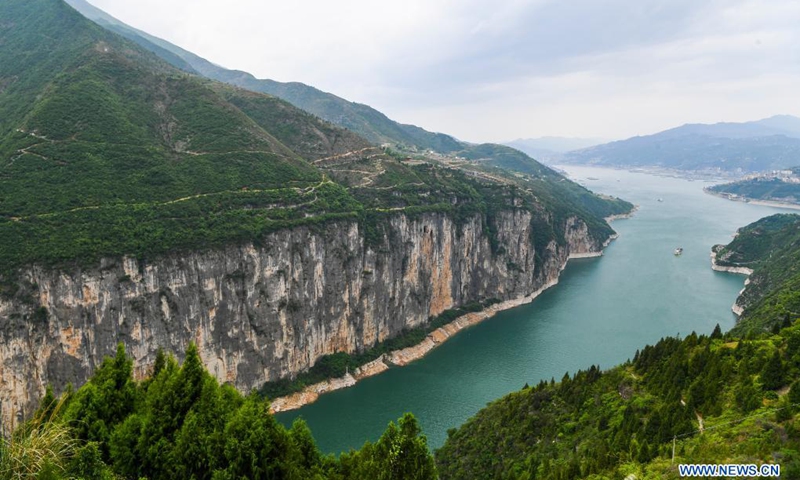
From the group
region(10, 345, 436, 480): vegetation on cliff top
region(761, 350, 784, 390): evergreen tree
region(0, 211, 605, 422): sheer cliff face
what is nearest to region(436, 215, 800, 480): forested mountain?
region(761, 350, 784, 390): evergreen tree

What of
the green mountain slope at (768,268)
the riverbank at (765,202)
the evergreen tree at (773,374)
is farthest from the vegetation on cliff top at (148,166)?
the riverbank at (765,202)

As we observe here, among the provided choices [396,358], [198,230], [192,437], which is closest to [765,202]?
[396,358]

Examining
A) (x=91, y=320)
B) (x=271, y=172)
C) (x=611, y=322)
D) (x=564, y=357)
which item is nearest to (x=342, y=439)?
(x=91, y=320)

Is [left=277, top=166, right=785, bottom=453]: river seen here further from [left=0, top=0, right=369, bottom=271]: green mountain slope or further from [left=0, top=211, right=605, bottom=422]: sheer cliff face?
[left=0, top=0, right=369, bottom=271]: green mountain slope

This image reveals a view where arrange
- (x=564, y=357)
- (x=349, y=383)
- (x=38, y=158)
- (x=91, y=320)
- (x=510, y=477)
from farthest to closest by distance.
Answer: (x=564, y=357)
(x=349, y=383)
(x=38, y=158)
(x=91, y=320)
(x=510, y=477)

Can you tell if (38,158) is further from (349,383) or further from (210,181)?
(349,383)

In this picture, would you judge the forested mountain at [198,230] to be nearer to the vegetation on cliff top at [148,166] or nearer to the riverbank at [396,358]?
the vegetation on cliff top at [148,166]
